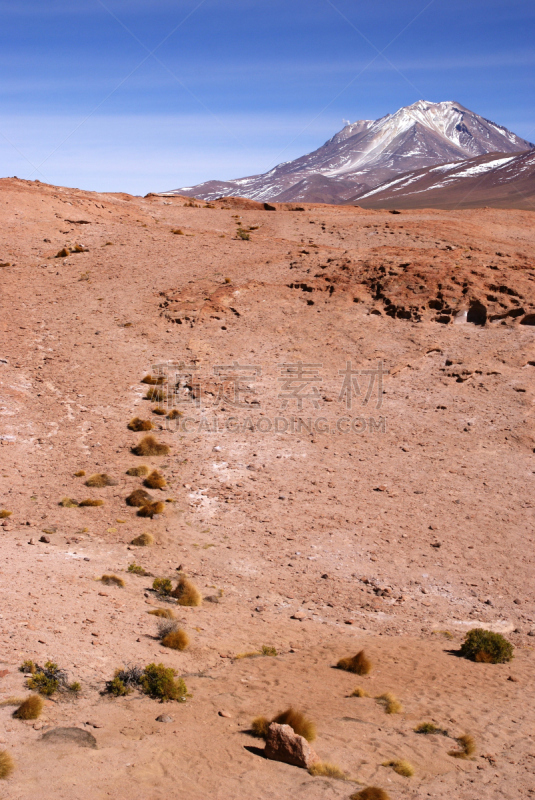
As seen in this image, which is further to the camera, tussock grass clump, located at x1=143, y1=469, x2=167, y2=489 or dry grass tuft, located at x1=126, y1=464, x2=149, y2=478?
dry grass tuft, located at x1=126, y1=464, x2=149, y2=478

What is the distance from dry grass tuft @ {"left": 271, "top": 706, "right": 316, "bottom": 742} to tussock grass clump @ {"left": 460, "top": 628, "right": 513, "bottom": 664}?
12.2 ft

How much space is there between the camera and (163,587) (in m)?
10.1

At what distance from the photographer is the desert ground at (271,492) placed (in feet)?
21.3

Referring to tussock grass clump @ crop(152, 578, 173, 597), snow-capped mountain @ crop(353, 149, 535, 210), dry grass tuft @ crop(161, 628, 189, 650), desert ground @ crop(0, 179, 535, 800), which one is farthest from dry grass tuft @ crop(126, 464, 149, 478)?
snow-capped mountain @ crop(353, 149, 535, 210)

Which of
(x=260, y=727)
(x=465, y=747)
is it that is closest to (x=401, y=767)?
(x=465, y=747)

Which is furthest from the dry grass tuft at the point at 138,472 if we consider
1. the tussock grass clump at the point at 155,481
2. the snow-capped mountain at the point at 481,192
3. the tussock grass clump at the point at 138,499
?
the snow-capped mountain at the point at 481,192

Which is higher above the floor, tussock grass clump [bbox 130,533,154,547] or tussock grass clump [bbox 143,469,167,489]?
→ tussock grass clump [bbox 143,469,167,489]

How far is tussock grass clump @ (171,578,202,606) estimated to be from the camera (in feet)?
32.4

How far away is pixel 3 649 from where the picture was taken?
7293 millimetres

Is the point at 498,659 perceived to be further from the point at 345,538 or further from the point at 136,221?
the point at 136,221

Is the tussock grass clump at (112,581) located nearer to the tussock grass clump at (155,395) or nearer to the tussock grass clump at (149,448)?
the tussock grass clump at (149,448)

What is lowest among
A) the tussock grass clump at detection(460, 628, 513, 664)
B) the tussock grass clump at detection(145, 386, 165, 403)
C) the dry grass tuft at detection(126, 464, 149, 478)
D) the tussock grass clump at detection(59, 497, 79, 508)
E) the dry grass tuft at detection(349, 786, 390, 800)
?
the tussock grass clump at detection(460, 628, 513, 664)

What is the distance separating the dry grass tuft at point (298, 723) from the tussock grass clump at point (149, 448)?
9.09 meters

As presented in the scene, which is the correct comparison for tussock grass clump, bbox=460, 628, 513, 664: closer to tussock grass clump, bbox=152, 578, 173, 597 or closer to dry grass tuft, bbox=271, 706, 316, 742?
dry grass tuft, bbox=271, 706, 316, 742
